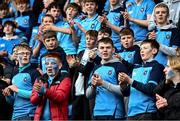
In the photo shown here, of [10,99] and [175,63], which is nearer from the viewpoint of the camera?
[175,63]

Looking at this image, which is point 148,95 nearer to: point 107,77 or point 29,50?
point 107,77

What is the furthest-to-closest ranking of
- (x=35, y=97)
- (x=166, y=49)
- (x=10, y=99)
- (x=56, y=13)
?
(x=56, y=13) < (x=10, y=99) < (x=166, y=49) < (x=35, y=97)

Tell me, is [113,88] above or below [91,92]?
above

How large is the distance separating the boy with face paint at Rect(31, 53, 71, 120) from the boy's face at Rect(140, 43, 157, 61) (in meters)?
1.10

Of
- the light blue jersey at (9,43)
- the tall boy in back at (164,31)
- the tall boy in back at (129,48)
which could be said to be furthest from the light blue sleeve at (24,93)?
the light blue jersey at (9,43)

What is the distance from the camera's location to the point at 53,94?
8438 millimetres

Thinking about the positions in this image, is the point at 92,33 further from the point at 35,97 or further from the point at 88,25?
the point at 35,97

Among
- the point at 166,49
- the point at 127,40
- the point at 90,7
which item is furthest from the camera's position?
the point at 90,7

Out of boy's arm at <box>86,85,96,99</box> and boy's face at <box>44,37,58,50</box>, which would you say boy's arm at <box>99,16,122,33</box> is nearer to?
boy's face at <box>44,37,58,50</box>

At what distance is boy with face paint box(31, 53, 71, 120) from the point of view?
8.50 m

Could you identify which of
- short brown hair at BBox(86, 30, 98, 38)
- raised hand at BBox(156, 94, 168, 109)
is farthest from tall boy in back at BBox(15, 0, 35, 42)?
raised hand at BBox(156, 94, 168, 109)

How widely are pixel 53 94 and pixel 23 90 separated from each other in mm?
786

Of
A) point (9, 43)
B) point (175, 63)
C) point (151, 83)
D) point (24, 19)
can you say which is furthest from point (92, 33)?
point (24, 19)

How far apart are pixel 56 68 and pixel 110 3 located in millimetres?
2521
